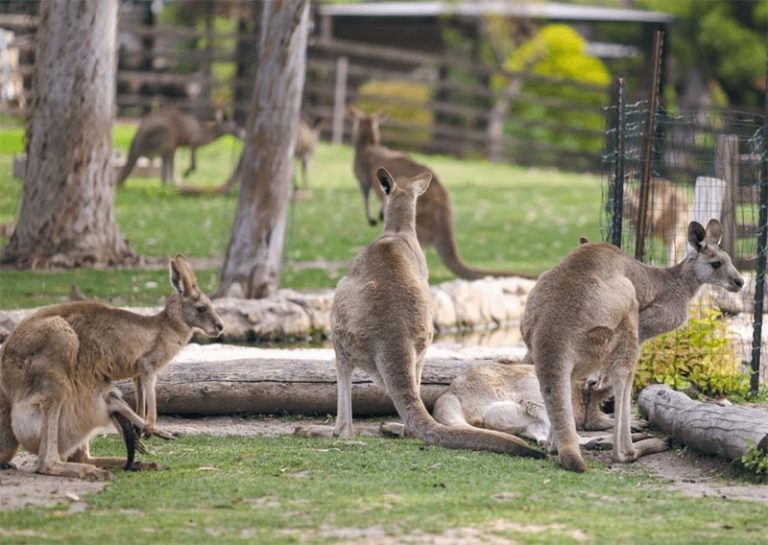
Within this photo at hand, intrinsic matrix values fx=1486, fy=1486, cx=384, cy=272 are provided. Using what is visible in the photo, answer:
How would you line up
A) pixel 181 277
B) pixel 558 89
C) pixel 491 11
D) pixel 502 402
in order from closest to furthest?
pixel 181 277
pixel 502 402
pixel 558 89
pixel 491 11

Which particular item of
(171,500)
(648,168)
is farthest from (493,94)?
(171,500)

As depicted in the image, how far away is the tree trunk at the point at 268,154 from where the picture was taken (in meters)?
11.5

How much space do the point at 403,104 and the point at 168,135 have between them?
29.7 feet

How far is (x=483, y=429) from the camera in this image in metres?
7.41

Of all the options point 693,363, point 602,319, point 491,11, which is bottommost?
point 693,363

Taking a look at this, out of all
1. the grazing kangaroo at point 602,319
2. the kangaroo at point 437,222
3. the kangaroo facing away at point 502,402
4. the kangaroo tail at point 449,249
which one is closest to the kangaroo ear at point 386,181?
the kangaroo facing away at point 502,402

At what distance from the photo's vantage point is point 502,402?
7.87 metres

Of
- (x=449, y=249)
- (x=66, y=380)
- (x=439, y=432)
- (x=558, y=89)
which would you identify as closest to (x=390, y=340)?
(x=439, y=432)

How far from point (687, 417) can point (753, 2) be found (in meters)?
24.6

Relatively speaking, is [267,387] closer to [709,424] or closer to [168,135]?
[709,424]

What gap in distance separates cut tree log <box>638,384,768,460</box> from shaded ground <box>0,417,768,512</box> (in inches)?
4.1

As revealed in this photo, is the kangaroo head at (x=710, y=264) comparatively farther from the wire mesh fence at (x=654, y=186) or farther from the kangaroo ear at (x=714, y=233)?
the wire mesh fence at (x=654, y=186)

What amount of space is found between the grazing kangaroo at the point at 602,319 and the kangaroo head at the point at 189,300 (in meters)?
1.57

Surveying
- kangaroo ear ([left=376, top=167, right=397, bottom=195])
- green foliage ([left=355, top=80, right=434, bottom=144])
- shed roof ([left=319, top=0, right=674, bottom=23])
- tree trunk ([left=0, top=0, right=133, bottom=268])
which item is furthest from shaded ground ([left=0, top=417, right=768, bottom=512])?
shed roof ([left=319, top=0, right=674, bottom=23])
